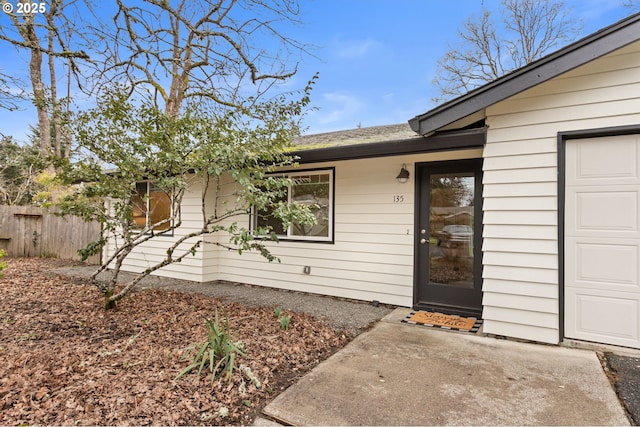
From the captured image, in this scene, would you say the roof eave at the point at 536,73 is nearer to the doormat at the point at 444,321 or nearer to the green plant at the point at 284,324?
the doormat at the point at 444,321

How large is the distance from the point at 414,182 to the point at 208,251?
161 inches

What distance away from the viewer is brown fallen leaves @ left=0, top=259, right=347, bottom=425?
2.13 m

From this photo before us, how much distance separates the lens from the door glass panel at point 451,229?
4523 mm

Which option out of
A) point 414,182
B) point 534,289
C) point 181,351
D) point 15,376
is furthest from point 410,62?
point 15,376

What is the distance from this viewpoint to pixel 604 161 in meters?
3.29

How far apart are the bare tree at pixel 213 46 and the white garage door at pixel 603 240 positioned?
14.7ft

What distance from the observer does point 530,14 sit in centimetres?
1362

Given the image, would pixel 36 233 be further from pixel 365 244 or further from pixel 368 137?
pixel 368 137

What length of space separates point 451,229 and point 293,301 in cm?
250

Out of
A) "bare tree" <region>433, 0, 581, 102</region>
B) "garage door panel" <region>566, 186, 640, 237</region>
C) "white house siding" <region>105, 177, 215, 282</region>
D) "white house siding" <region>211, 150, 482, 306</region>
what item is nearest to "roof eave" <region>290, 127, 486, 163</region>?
"white house siding" <region>211, 150, 482, 306</region>

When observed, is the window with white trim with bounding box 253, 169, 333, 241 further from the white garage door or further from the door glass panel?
the white garage door

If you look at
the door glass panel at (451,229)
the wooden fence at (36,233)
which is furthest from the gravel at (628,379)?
the wooden fence at (36,233)

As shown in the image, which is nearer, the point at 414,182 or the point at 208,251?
the point at 414,182

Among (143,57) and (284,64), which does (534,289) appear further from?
(143,57)
